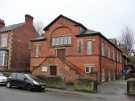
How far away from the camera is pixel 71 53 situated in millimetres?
32438

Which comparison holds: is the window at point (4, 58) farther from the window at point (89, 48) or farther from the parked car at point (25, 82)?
the parked car at point (25, 82)

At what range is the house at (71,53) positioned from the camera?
1189 inches

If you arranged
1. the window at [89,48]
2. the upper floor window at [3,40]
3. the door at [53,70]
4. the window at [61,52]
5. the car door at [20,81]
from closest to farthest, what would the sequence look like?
the car door at [20,81] → the window at [89,48] → the door at [53,70] → the window at [61,52] → the upper floor window at [3,40]

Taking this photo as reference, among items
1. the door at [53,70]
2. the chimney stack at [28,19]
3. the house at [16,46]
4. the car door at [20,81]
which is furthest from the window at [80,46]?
the chimney stack at [28,19]

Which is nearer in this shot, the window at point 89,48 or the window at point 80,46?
the window at point 89,48

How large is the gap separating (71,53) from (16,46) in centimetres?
1301

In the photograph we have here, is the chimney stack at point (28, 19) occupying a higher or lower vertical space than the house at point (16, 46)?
higher

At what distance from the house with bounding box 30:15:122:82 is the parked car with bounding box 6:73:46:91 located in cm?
872

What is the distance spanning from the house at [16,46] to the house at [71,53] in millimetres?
4826

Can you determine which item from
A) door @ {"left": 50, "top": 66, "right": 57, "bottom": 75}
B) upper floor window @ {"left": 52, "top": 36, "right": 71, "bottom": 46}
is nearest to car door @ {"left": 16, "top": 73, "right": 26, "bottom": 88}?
door @ {"left": 50, "top": 66, "right": 57, "bottom": 75}

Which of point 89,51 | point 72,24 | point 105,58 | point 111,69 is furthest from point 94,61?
point 111,69

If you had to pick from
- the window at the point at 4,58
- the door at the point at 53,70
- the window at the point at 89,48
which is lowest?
the door at the point at 53,70

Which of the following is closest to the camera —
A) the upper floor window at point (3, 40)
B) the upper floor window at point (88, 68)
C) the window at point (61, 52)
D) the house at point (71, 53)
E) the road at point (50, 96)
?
the road at point (50, 96)

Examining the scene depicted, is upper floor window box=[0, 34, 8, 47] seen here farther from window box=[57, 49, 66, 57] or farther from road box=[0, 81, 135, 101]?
road box=[0, 81, 135, 101]
